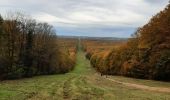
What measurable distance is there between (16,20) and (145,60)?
3169 cm

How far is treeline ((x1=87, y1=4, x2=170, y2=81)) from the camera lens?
77356mm

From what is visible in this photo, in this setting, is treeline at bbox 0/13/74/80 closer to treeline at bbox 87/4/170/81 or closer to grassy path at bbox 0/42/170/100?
treeline at bbox 87/4/170/81

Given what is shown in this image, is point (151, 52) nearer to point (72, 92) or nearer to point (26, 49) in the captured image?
point (26, 49)

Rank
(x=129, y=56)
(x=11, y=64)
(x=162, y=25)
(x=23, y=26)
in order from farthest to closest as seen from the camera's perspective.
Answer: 1. (x=129, y=56)
2. (x=23, y=26)
3. (x=11, y=64)
4. (x=162, y=25)

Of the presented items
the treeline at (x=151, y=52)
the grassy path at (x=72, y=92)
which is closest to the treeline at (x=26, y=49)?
the treeline at (x=151, y=52)

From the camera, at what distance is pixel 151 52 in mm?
84125

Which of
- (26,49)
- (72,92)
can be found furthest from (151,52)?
(72,92)

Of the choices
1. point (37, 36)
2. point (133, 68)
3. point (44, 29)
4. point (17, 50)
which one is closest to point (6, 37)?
point (17, 50)

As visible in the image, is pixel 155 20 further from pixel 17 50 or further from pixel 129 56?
pixel 17 50

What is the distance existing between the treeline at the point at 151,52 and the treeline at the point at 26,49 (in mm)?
20583

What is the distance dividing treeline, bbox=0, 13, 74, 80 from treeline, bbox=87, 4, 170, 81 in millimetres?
20583

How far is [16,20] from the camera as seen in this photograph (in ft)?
292

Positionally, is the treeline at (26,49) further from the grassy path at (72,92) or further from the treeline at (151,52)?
the grassy path at (72,92)

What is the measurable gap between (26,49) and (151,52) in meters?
30.0
